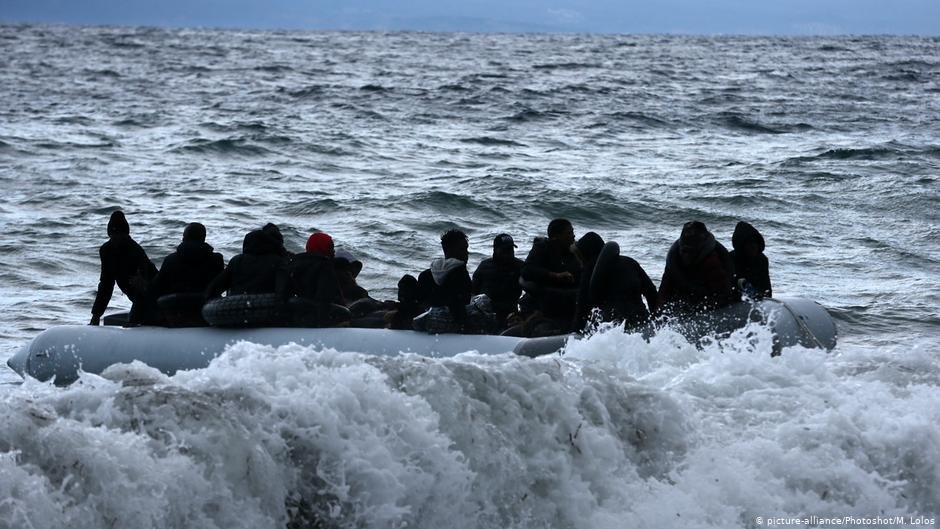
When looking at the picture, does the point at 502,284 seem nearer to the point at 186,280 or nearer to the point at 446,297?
the point at 446,297

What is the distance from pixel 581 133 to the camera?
25.6 meters

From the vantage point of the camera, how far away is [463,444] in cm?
603

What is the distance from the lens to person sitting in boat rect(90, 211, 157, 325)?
9.62m

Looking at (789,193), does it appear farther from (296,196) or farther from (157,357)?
(157,357)

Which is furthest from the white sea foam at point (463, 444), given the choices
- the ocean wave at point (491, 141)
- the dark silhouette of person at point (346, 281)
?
the ocean wave at point (491, 141)

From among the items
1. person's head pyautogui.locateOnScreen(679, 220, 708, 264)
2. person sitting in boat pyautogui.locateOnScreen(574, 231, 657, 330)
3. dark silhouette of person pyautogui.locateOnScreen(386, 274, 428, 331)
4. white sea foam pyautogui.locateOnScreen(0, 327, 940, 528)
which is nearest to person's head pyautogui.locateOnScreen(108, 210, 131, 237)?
dark silhouette of person pyautogui.locateOnScreen(386, 274, 428, 331)

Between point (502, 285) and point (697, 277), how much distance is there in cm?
148

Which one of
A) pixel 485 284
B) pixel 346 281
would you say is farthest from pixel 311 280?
pixel 485 284

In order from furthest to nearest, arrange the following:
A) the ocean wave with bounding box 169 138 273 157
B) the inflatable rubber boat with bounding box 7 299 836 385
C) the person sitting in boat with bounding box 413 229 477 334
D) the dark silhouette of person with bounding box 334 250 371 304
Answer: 1. the ocean wave with bounding box 169 138 273 157
2. the dark silhouette of person with bounding box 334 250 371 304
3. the person sitting in boat with bounding box 413 229 477 334
4. the inflatable rubber boat with bounding box 7 299 836 385

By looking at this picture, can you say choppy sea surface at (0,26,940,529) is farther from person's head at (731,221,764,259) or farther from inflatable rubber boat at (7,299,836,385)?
person's head at (731,221,764,259)

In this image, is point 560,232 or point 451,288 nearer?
point 451,288

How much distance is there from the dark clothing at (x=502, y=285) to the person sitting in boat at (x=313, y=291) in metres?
1.02

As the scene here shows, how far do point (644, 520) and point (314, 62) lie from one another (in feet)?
150

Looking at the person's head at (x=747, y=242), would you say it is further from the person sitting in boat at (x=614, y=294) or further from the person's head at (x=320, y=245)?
the person's head at (x=320, y=245)
